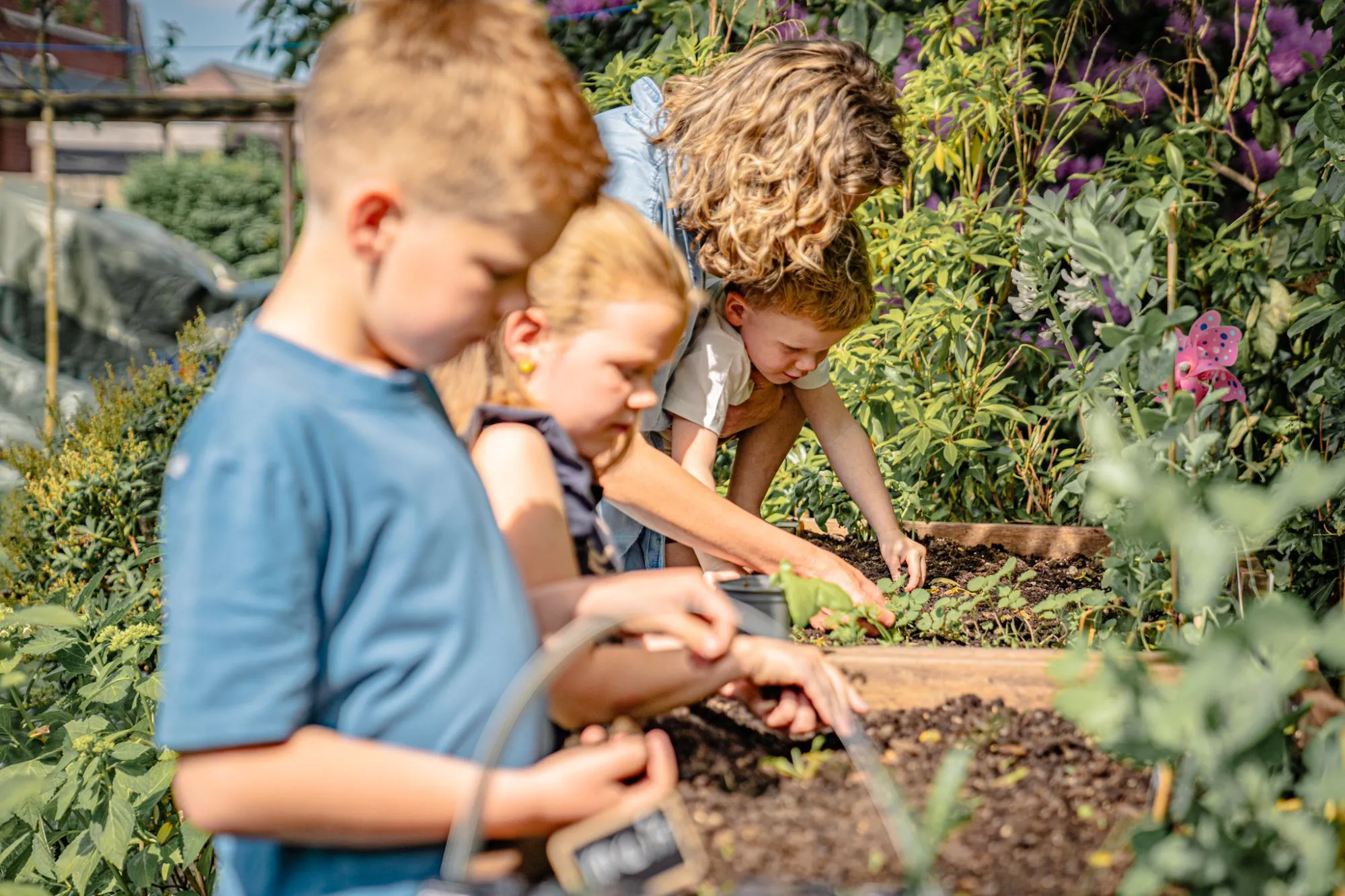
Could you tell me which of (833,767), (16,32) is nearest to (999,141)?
(833,767)

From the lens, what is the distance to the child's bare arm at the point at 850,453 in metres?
2.41

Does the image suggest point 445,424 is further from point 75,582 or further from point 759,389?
point 75,582

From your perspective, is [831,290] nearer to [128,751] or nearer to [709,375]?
[709,375]

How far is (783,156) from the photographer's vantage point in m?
1.97

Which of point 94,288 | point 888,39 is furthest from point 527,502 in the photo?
point 94,288

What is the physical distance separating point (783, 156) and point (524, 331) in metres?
0.86

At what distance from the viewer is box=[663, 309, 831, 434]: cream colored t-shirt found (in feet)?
7.13

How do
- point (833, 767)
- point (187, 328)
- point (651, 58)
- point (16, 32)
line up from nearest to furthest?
1. point (833, 767)
2. point (651, 58)
3. point (187, 328)
4. point (16, 32)

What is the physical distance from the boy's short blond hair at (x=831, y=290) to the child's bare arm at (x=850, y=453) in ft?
1.18

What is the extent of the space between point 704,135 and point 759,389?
22.0 inches

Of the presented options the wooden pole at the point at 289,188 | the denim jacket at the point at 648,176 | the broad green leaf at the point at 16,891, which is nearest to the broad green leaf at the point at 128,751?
the broad green leaf at the point at 16,891

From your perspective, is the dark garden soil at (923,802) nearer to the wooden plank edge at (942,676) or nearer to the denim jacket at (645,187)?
the wooden plank edge at (942,676)

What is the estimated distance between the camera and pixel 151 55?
6.30 m

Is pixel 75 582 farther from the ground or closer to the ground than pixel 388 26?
closer to the ground
